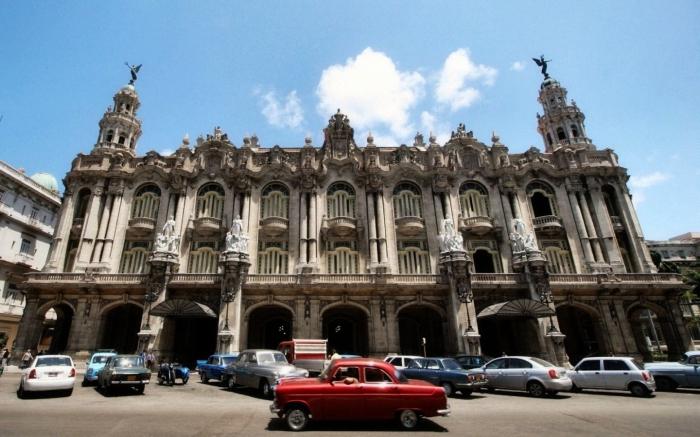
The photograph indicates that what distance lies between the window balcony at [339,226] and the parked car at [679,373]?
20361 millimetres

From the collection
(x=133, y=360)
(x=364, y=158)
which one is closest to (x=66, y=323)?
(x=133, y=360)

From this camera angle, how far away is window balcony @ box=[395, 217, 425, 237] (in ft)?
99.9

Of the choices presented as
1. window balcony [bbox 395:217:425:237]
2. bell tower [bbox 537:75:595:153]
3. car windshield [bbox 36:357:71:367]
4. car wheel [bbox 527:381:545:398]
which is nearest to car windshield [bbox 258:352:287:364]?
car windshield [bbox 36:357:71:367]

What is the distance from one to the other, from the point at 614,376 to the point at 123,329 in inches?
1293

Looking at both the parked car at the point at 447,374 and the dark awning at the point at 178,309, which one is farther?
the dark awning at the point at 178,309

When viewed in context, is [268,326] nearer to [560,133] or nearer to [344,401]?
[344,401]

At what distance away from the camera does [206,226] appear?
98.7ft

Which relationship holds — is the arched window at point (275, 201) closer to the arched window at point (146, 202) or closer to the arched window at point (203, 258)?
the arched window at point (203, 258)

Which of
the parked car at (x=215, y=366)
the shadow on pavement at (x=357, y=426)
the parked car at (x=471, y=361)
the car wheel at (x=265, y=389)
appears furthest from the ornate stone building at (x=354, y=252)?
the shadow on pavement at (x=357, y=426)

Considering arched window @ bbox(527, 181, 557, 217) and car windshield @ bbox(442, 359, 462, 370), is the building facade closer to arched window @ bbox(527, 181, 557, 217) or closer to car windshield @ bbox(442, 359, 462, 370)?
car windshield @ bbox(442, 359, 462, 370)

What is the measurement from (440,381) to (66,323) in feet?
105

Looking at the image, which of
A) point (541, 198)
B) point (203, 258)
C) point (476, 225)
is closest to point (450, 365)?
point (476, 225)

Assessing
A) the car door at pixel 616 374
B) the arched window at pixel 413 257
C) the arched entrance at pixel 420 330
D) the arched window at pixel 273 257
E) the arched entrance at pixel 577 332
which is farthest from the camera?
the arched window at pixel 413 257

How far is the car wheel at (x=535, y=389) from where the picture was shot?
45.2ft
